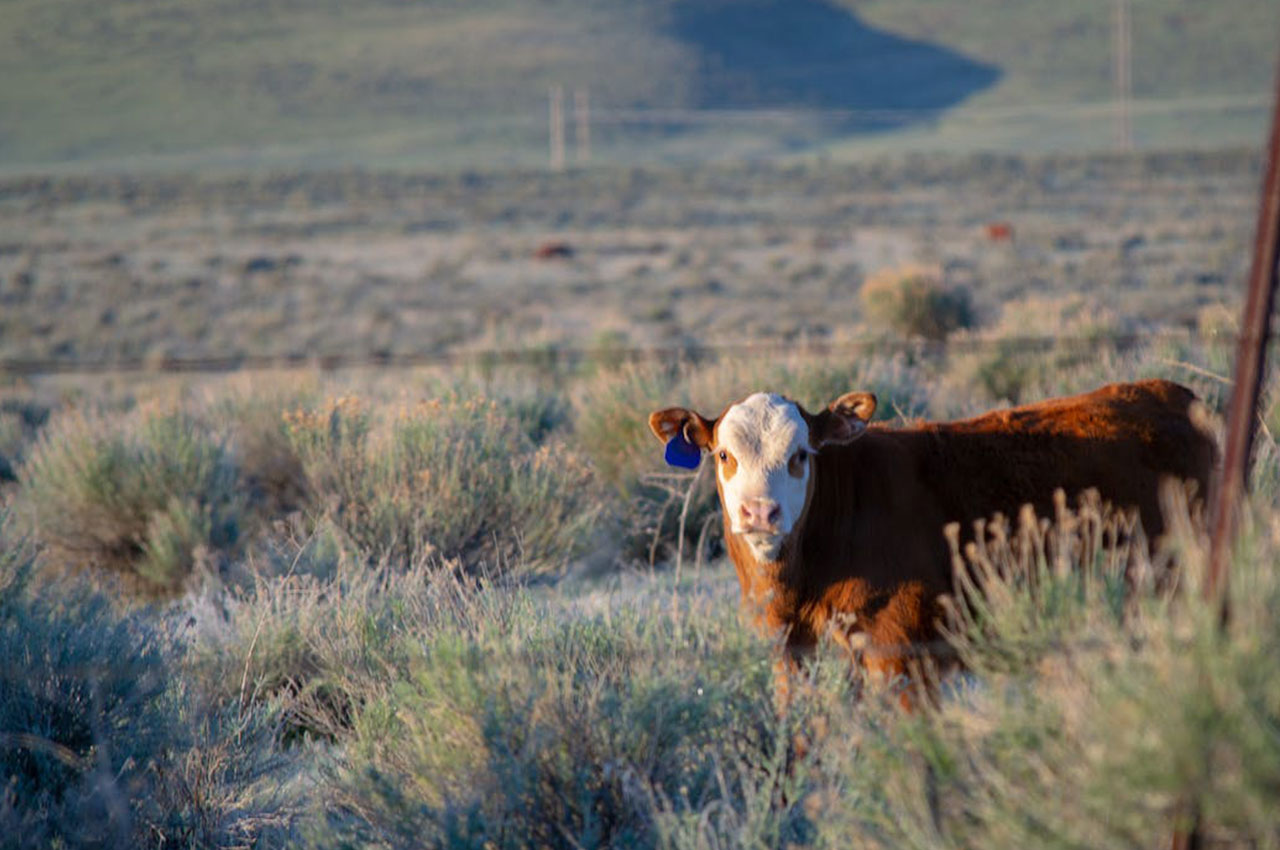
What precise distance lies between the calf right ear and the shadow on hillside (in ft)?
318

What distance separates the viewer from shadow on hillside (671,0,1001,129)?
10869 centimetres

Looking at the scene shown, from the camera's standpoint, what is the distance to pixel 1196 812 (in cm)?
313

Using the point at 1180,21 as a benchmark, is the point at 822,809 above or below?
below

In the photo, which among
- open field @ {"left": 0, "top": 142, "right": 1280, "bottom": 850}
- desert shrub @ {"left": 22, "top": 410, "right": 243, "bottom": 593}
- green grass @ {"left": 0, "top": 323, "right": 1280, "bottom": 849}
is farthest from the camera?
desert shrub @ {"left": 22, "top": 410, "right": 243, "bottom": 593}

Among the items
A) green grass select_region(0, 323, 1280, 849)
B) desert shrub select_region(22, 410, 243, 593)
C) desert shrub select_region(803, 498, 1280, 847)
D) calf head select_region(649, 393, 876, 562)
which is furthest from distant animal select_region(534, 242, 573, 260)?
desert shrub select_region(803, 498, 1280, 847)

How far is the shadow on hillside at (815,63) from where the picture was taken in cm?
10869

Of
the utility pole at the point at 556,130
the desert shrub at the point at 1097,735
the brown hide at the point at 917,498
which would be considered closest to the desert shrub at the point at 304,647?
the brown hide at the point at 917,498

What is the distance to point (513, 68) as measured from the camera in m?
110

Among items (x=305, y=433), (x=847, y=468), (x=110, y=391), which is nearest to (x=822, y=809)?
(x=847, y=468)

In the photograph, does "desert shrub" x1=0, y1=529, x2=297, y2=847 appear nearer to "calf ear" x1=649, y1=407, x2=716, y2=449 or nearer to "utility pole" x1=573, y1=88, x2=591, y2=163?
"calf ear" x1=649, y1=407, x2=716, y2=449

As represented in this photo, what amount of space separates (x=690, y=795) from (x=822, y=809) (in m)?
0.57

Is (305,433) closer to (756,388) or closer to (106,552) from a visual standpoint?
(106,552)

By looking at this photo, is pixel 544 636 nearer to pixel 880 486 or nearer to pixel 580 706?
pixel 580 706

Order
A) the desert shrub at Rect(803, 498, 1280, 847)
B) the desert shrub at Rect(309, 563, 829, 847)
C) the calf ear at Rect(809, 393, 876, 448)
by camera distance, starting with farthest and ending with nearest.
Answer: the calf ear at Rect(809, 393, 876, 448)
the desert shrub at Rect(309, 563, 829, 847)
the desert shrub at Rect(803, 498, 1280, 847)
